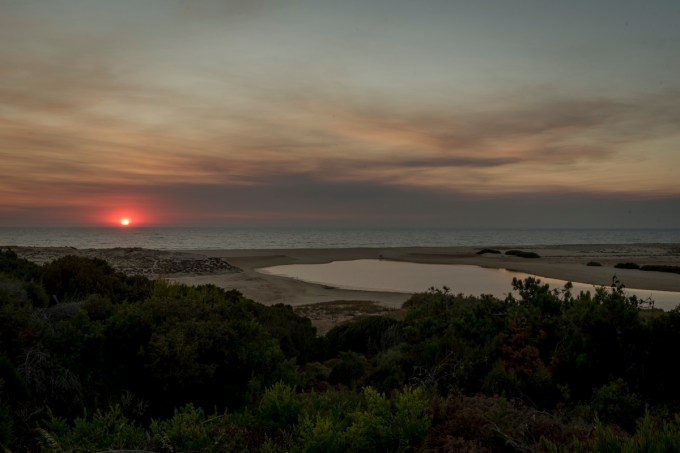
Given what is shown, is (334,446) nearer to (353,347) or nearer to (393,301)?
(353,347)

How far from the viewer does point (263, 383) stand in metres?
8.04

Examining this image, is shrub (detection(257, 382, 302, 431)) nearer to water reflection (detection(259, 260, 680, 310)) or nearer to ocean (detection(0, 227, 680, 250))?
water reflection (detection(259, 260, 680, 310))

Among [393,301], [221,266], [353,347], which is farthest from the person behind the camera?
[221,266]

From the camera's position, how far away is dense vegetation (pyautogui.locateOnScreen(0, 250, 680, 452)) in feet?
14.8

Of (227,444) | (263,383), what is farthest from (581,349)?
(227,444)

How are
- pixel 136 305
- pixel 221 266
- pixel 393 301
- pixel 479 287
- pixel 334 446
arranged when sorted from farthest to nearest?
1. pixel 221 266
2. pixel 479 287
3. pixel 393 301
4. pixel 136 305
5. pixel 334 446

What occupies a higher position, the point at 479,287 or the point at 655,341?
the point at 655,341

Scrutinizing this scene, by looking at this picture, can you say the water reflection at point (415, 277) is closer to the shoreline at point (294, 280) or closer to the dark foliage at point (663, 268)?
the shoreline at point (294, 280)

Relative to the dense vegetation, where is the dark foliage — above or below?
below

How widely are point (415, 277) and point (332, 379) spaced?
30914mm

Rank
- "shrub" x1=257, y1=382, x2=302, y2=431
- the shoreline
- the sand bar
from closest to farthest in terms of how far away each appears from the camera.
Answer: "shrub" x1=257, y1=382, x2=302, y2=431 < the sand bar < the shoreline

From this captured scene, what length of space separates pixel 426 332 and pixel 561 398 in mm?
3061

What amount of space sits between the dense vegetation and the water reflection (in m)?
20.5

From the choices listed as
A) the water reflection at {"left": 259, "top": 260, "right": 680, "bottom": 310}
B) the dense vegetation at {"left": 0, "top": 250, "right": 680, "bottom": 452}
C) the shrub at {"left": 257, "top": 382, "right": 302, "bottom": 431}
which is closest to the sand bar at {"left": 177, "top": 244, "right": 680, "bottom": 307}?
the water reflection at {"left": 259, "top": 260, "right": 680, "bottom": 310}
